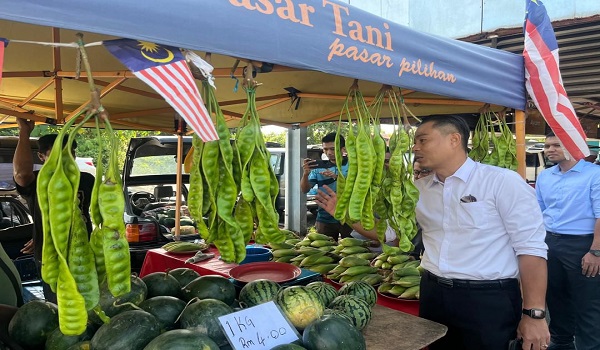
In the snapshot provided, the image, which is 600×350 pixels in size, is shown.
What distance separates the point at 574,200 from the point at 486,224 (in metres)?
2.47

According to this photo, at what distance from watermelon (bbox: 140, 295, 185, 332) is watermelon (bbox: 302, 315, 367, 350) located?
0.58 m

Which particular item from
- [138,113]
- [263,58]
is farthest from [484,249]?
[138,113]

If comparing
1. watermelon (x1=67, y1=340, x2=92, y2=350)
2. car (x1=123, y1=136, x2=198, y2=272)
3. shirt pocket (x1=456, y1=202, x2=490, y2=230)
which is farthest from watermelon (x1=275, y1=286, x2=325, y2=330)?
car (x1=123, y1=136, x2=198, y2=272)

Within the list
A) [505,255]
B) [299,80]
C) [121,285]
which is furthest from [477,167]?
[121,285]

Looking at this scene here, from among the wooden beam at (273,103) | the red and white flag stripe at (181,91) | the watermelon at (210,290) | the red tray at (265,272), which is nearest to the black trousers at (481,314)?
the red tray at (265,272)

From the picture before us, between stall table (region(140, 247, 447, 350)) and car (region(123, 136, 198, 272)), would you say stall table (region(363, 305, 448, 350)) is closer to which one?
stall table (region(140, 247, 447, 350))

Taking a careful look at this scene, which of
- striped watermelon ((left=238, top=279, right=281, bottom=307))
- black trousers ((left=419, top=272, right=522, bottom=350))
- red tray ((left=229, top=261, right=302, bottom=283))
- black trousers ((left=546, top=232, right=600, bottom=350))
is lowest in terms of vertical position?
black trousers ((left=546, top=232, right=600, bottom=350))

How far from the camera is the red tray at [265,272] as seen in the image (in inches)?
104

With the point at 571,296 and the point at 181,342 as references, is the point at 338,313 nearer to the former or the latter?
the point at 181,342

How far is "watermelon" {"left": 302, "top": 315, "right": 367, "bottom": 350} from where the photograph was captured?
1595mm

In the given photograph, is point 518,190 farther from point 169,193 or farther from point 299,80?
point 169,193

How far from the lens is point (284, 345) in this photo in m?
1.57

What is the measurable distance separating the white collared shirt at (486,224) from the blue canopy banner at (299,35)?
0.53 m

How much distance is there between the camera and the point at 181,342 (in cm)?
140
